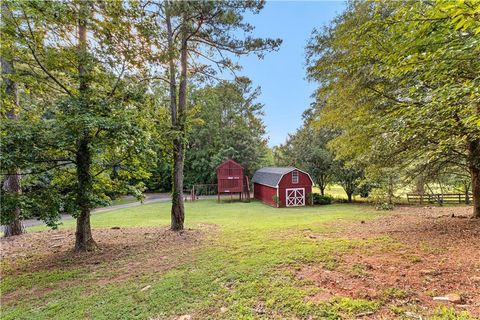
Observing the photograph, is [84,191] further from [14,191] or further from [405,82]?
[405,82]

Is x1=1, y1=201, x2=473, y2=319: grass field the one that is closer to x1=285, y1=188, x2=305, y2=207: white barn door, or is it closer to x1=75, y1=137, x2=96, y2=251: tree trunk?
x1=75, y1=137, x2=96, y2=251: tree trunk

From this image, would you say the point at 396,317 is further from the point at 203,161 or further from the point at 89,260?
the point at 203,161

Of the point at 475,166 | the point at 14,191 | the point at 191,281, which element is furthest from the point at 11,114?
the point at 475,166

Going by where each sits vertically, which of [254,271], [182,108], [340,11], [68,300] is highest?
[340,11]

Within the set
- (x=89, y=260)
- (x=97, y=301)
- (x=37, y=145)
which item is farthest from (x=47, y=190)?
(x=97, y=301)

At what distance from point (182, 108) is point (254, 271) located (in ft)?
19.2

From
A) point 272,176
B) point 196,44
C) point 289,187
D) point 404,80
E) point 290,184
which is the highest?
point 196,44

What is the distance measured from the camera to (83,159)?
5586 mm

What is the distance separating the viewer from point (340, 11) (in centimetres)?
723

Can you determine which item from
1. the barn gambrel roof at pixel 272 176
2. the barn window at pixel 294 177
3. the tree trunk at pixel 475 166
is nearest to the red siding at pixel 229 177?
the barn gambrel roof at pixel 272 176

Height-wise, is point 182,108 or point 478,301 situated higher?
point 182,108

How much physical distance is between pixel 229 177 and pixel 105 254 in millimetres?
16467

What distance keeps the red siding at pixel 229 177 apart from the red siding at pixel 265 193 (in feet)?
6.46

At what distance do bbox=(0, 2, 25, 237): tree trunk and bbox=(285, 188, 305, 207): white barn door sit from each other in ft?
51.9
